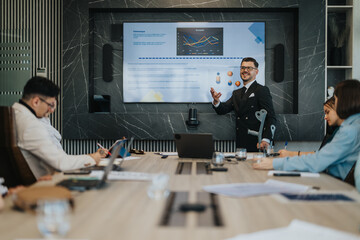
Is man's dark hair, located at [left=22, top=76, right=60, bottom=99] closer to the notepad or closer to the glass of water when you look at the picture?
the glass of water

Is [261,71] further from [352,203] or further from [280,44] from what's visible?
[352,203]

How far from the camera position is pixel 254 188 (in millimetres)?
1616

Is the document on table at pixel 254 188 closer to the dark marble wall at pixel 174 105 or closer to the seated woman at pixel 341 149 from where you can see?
the seated woman at pixel 341 149

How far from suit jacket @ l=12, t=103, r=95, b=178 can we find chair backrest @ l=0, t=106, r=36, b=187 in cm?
8

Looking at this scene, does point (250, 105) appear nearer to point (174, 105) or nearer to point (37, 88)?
point (174, 105)

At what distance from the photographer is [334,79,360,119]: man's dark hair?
2.11 m

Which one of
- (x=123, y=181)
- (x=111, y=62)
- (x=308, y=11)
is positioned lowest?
(x=123, y=181)

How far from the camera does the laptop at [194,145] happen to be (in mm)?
2625

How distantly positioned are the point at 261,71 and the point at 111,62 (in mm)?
1911

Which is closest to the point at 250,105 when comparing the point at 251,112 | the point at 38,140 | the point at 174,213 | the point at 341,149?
the point at 251,112

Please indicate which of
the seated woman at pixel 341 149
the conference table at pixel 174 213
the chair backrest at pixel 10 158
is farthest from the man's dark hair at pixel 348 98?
the chair backrest at pixel 10 158

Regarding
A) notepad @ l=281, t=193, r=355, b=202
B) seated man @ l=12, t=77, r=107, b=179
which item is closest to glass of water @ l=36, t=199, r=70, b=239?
notepad @ l=281, t=193, r=355, b=202

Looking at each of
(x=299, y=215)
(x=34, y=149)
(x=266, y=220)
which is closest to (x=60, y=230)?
(x=266, y=220)

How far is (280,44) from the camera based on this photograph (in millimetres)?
4523
